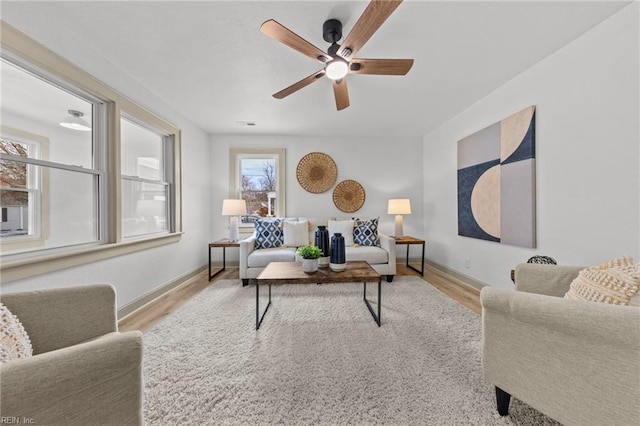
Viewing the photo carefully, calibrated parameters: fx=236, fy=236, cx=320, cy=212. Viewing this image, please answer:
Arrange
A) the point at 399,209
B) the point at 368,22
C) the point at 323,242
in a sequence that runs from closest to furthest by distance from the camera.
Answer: the point at 368,22
the point at 323,242
the point at 399,209

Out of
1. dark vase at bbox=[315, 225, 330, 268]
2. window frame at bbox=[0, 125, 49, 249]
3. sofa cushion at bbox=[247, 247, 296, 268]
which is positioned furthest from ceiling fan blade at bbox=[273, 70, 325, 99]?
sofa cushion at bbox=[247, 247, 296, 268]

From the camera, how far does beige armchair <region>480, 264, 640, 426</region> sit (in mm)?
796

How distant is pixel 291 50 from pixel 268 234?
238 cm

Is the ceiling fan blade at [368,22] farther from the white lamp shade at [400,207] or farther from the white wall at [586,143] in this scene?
the white lamp shade at [400,207]

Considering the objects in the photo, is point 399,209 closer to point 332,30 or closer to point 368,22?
point 332,30

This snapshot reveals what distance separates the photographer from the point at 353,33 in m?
1.46

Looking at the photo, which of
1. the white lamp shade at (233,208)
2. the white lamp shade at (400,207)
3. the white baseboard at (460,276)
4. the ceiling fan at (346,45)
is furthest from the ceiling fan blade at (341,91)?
the white baseboard at (460,276)

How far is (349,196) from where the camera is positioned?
4.32 m

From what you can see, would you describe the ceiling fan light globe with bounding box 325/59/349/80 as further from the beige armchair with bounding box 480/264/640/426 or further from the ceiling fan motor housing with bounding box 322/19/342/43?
the beige armchair with bounding box 480/264/640/426

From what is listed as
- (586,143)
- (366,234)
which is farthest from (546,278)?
(366,234)

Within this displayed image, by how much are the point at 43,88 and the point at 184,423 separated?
2.49 m

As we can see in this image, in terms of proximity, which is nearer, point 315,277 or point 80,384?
point 80,384

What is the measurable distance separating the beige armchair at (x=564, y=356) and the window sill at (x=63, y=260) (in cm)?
Result: 269

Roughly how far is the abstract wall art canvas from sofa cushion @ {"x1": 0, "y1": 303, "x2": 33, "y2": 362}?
11.2 feet
